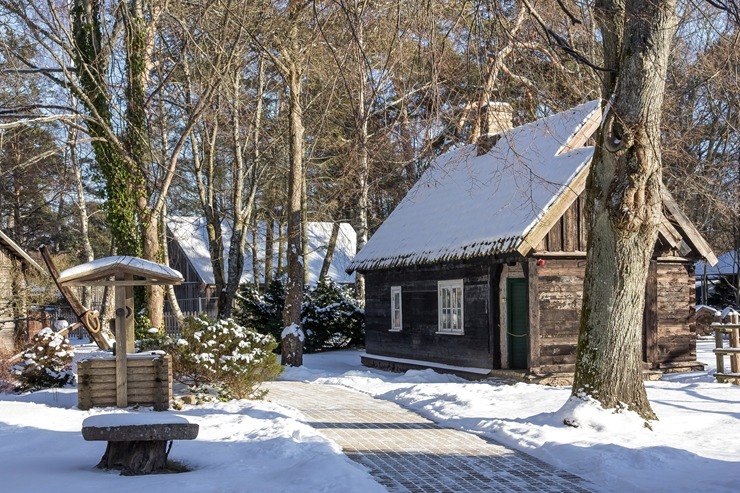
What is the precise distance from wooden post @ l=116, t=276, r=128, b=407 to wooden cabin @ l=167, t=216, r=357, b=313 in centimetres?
2586

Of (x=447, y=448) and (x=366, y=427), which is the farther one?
(x=366, y=427)

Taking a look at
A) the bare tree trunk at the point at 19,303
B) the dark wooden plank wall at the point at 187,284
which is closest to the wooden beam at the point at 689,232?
the bare tree trunk at the point at 19,303

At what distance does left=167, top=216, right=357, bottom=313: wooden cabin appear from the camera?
4384 cm

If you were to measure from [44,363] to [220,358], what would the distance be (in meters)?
4.66

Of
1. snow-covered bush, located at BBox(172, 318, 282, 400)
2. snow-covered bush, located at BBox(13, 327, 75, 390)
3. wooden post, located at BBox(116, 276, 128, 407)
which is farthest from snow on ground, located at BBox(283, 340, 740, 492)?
snow-covered bush, located at BBox(13, 327, 75, 390)

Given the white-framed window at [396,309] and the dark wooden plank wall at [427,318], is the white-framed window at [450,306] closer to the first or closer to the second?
the dark wooden plank wall at [427,318]

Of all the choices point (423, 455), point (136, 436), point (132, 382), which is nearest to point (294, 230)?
point (132, 382)

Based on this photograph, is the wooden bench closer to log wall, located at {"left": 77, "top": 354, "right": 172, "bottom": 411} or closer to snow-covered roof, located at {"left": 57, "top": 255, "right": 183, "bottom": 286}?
log wall, located at {"left": 77, "top": 354, "right": 172, "bottom": 411}

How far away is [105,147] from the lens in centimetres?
2138

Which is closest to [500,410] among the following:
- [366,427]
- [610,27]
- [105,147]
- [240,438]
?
[366,427]

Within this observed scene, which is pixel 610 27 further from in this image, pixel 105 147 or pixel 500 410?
pixel 105 147

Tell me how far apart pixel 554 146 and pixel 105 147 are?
36.7 feet

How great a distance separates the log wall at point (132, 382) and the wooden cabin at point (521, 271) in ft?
22.4

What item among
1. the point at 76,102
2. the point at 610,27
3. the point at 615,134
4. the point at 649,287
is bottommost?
the point at 649,287
